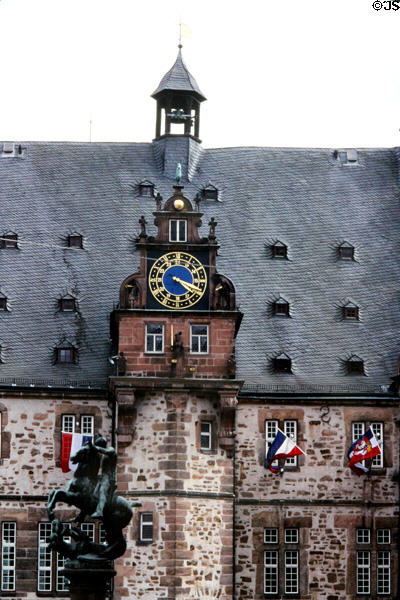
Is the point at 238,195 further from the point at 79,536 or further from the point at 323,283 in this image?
the point at 79,536

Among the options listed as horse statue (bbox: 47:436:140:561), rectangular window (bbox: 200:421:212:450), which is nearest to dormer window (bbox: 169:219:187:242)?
rectangular window (bbox: 200:421:212:450)

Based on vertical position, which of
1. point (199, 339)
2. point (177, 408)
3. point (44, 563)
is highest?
point (199, 339)

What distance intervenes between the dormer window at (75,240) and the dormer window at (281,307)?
690cm

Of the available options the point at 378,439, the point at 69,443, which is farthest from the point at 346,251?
the point at 69,443

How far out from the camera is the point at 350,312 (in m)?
71.9

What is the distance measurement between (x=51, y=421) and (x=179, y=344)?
502 cm

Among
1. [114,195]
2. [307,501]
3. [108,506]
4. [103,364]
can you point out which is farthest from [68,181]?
[108,506]

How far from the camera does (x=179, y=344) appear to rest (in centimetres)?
6644

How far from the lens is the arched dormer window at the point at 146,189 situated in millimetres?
74938

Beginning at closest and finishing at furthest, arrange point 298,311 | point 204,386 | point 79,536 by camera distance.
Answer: point 79,536
point 204,386
point 298,311

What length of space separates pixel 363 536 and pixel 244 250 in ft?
36.2

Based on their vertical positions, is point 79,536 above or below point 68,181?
below

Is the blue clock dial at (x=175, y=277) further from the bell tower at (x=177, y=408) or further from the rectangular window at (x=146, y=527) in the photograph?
the rectangular window at (x=146, y=527)

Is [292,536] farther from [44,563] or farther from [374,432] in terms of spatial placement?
[44,563]
